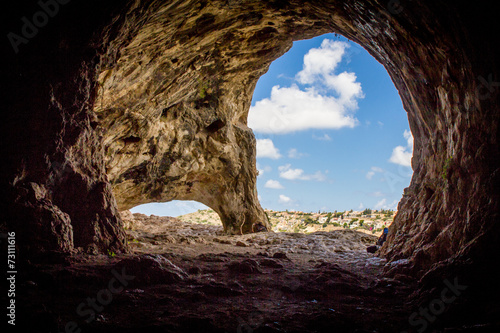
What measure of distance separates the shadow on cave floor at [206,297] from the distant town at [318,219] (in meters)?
19.4

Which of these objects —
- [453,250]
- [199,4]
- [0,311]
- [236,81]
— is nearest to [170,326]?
[0,311]

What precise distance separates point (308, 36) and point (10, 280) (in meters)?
10.4

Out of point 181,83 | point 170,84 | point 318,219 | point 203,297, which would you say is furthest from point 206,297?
point 318,219

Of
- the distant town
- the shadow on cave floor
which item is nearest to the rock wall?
the shadow on cave floor

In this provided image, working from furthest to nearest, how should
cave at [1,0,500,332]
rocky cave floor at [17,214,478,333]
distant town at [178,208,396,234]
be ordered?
1. distant town at [178,208,396,234]
2. cave at [1,0,500,332]
3. rocky cave floor at [17,214,478,333]

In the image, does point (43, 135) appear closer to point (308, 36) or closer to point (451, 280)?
point (451, 280)

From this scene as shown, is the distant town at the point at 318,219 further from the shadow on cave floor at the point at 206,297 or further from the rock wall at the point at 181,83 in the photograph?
the shadow on cave floor at the point at 206,297

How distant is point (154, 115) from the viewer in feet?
36.1

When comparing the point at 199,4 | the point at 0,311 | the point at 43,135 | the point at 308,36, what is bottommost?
the point at 0,311

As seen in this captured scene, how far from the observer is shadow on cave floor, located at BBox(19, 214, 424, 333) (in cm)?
326

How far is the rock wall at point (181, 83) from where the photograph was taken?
13.0ft

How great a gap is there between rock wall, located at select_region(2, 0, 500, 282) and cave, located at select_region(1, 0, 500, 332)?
0.9 inches

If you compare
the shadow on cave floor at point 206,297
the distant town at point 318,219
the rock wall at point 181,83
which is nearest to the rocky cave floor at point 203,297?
the shadow on cave floor at point 206,297

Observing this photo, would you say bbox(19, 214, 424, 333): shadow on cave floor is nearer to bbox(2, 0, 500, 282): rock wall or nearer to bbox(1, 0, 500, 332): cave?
bbox(1, 0, 500, 332): cave
